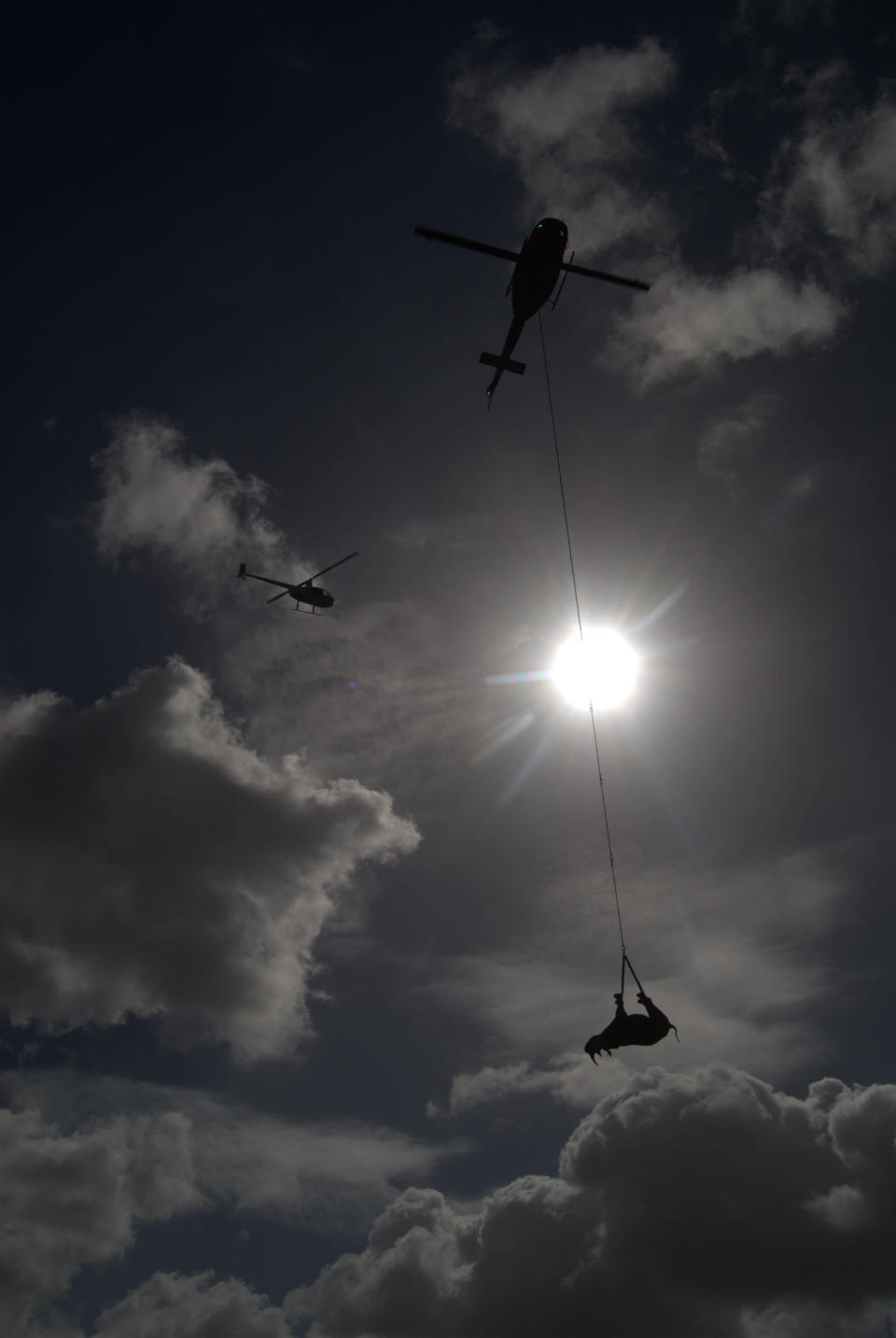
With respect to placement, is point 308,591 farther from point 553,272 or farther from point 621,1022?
point 621,1022

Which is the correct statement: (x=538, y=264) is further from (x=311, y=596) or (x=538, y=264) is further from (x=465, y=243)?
(x=311, y=596)

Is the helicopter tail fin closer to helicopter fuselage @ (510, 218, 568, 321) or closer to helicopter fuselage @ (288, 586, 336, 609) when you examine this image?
helicopter fuselage @ (510, 218, 568, 321)

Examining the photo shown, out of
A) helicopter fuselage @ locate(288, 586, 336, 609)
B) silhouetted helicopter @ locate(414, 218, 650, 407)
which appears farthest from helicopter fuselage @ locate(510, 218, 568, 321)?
helicopter fuselage @ locate(288, 586, 336, 609)

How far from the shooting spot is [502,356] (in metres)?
24.9

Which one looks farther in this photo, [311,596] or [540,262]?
[311,596]

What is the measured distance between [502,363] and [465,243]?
4.24 meters

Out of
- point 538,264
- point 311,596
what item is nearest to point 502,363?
point 538,264

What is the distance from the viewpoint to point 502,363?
24969 millimetres

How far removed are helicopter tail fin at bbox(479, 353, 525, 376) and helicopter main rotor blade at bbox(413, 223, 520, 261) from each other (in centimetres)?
319

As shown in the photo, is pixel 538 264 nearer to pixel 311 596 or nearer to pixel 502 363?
pixel 502 363

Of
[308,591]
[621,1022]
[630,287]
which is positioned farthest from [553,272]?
[308,591]

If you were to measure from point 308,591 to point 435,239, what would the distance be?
31057 millimetres

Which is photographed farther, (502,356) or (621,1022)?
(502,356)

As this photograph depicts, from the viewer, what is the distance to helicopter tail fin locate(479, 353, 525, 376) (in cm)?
2486
